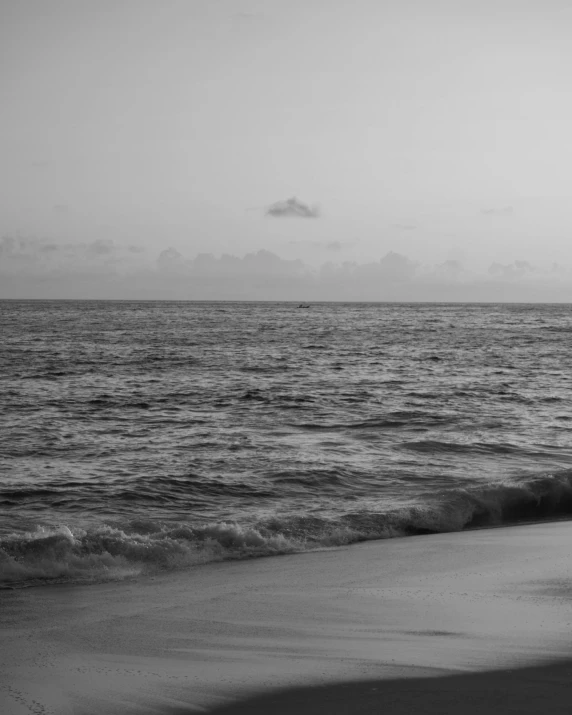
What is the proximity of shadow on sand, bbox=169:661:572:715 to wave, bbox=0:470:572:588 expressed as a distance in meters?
3.88

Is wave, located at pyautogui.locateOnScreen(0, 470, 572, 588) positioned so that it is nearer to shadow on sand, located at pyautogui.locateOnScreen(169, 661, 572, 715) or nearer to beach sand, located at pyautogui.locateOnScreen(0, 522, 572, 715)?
beach sand, located at pyautogui.locateOnScreen(0, 522, 572, 715)

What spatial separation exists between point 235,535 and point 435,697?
16.4ft

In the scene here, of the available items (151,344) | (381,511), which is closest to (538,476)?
(381,511)

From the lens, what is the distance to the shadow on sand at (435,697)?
4836mm

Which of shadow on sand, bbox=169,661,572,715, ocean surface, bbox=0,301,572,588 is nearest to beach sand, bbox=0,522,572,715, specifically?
shadow on sand, bbox=169,661,572,715

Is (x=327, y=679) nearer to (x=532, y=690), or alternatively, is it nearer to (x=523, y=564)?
(x=532, y=690)

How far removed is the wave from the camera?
8.58 m

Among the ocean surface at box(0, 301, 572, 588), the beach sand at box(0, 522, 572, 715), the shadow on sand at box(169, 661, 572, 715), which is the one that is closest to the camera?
the shadow on sand at box(169, 661, 572, 715)

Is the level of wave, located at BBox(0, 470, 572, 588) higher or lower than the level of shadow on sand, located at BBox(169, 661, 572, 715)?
lower

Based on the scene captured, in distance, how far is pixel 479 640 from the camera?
6035 mm

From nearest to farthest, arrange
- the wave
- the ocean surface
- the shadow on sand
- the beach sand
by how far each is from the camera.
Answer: the shadow on sand → the beach sand → the wave → the ocean surface

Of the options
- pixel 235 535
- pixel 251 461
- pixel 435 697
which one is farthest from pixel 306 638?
pixel 251 461

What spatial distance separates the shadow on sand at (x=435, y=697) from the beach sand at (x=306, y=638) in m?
0.01

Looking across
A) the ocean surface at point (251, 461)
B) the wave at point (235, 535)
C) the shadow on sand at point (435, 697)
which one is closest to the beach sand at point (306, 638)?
the shadow on sand at point (435, 697)
